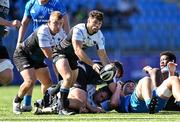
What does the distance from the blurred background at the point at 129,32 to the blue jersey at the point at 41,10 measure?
8.66 metres

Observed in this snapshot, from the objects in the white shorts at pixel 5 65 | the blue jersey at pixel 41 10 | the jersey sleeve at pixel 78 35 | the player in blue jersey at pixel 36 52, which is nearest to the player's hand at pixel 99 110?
the player in blue jersey at pixel 36 52

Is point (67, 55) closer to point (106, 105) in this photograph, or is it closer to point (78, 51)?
point (78, 51)

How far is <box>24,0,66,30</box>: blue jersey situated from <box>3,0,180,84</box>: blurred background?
8658 millimetres

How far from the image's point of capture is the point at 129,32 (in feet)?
78.9

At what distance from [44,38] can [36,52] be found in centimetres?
55

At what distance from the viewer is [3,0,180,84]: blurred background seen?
2294 centimetres

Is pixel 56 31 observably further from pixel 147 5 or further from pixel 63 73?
pixel 147 5

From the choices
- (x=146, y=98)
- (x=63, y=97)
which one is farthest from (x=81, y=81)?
(x=146, y=98)

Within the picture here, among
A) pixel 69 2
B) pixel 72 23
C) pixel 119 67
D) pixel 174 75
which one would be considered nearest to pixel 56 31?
pixel 119 67

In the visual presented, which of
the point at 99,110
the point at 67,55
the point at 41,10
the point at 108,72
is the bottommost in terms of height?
the point at 99,110

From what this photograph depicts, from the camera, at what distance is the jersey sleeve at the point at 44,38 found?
35.5 feet

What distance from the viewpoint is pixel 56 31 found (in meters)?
11.0

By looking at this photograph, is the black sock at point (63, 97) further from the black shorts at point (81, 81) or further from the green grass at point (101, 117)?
the black shorts at point (81, 81)

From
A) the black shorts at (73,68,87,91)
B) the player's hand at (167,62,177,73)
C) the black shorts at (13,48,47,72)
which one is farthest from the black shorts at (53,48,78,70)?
the player's hand at (167,62,177,73)
